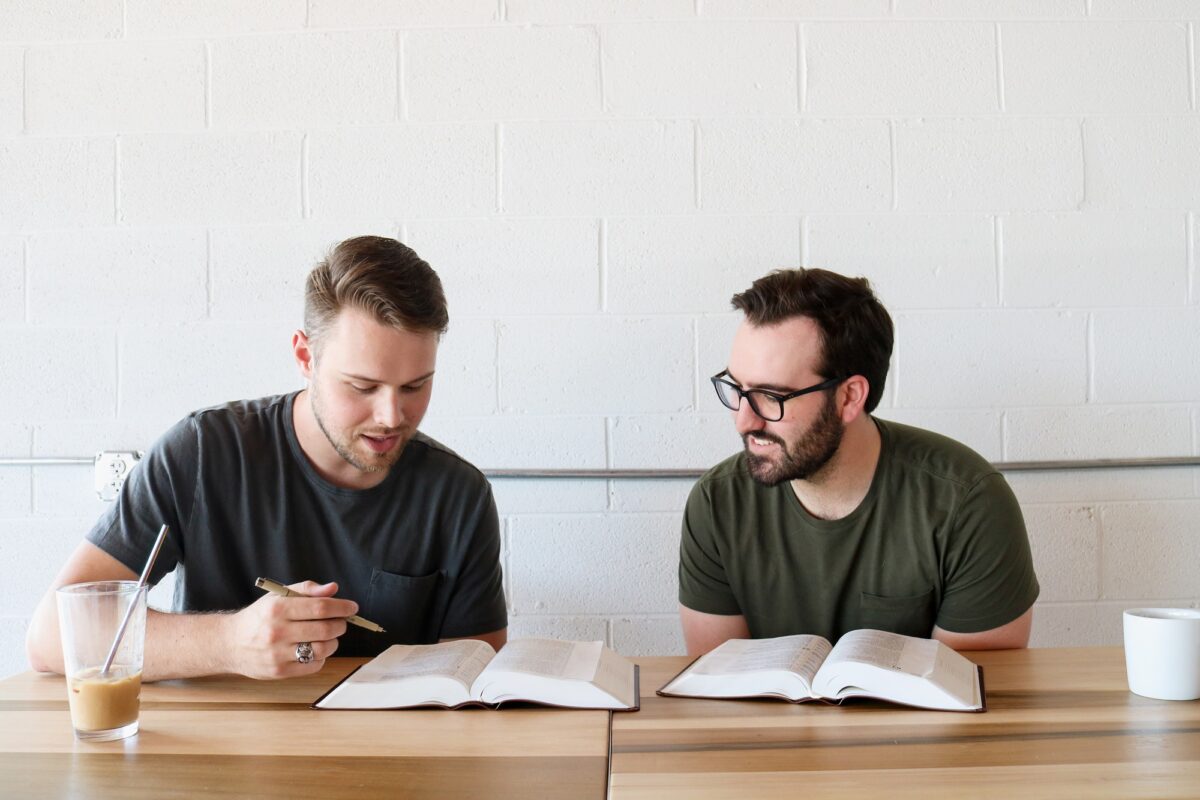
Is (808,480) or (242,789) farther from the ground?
(808,480)

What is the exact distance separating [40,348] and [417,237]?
0.78 m

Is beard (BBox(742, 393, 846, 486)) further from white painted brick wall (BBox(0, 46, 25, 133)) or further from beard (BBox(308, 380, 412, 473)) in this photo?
white painted brick wall (BBox(0, 46, 25, 133))

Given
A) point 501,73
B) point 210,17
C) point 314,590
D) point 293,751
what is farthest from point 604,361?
point 293,751

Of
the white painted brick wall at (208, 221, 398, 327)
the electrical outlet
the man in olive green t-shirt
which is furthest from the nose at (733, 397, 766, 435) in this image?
the electrical outlet

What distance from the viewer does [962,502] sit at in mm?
1601

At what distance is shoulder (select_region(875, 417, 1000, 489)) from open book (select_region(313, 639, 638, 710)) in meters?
0.64

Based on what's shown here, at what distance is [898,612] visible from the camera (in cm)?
161

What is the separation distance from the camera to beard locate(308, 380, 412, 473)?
1.54 m

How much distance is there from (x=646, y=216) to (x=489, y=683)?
1101 millimetres

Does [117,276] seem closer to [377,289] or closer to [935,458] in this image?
[377,289]

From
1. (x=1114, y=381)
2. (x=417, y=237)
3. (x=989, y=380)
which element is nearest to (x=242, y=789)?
(x=417, y=237)

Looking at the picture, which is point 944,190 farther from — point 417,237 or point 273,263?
point 273,263

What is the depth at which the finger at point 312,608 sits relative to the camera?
1211 mm

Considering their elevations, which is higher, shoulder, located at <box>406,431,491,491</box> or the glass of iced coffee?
shoulder, located at <box>406,431,491,491</box>
